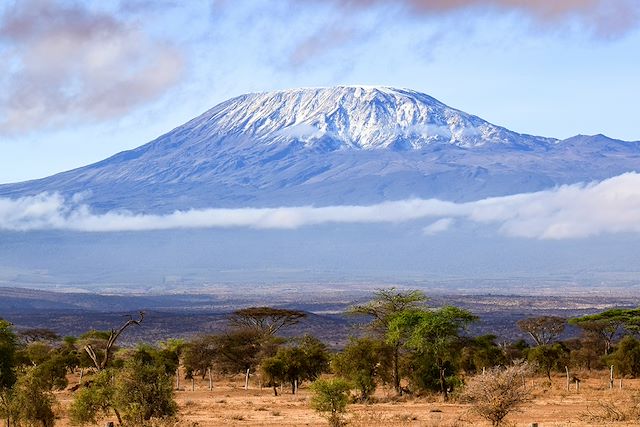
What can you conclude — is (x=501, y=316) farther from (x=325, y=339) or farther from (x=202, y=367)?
(x=202, y=367)

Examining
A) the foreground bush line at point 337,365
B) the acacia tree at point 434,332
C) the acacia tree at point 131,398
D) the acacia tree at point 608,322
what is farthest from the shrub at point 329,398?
the acacia tree at point 608,322

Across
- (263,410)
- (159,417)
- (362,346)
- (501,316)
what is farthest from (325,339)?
(159,417)

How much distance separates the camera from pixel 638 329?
7688 centimetres

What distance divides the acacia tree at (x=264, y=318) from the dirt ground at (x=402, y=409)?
2253 cm

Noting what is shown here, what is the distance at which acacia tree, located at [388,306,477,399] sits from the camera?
52094 mm

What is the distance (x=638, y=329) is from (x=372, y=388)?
31.2m

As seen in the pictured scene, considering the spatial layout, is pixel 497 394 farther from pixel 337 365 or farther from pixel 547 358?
pixel 547 358

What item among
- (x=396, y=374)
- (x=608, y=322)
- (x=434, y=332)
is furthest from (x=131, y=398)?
(x=608, y=322)

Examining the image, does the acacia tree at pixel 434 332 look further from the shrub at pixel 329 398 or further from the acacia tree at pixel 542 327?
the acacia tree at pixel 542 327

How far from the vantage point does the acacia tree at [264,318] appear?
83.6 metres

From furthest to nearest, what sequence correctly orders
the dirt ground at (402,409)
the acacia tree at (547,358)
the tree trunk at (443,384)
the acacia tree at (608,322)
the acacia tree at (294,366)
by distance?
the acacia tree at (608,322) < the acacia tree at (547,358) < the acacia tree at (294,366) < the tree trunk at (443,384) < the dirt ground at (402,409)

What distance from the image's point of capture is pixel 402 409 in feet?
147

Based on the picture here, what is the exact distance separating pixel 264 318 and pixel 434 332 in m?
35.0

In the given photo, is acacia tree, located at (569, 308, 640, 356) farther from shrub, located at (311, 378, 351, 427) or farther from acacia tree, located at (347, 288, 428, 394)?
shrub, located at (311, 378, 351, 427)
